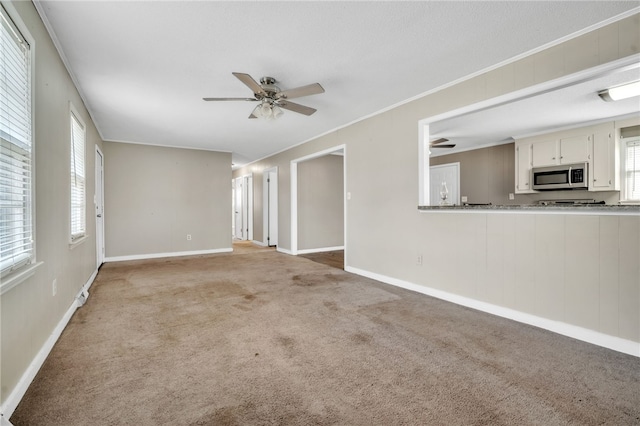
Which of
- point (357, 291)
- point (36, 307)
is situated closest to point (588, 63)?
point (357, 291)

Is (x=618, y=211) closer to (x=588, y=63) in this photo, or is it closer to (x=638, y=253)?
(x=638, y=253)

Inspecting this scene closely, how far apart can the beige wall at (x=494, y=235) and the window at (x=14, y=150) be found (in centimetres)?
348

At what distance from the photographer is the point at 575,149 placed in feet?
15.9

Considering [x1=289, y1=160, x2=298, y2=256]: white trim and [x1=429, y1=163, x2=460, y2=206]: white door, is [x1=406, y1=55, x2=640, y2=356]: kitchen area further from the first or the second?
[x1=289, y1=160, x2=298, y2=256]: white trim

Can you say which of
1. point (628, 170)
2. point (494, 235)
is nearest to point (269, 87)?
point (494, 235)

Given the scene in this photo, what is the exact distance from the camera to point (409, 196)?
147 inches

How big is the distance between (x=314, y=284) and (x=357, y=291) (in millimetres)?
644

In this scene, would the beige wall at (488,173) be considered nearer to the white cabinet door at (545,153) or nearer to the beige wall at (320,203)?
the white cabinet door at (545,153)

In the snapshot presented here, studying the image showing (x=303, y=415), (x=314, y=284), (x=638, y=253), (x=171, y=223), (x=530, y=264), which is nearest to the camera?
(x=303, y=415)

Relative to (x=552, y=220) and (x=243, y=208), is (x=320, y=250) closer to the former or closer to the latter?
(x=243, y=208)

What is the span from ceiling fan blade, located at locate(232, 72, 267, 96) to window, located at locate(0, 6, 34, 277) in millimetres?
1322

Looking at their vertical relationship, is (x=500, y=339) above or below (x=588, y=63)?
below

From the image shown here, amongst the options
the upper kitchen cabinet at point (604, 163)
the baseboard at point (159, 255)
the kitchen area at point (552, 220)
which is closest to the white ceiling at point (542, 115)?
the kitchen area at point (552, 220)

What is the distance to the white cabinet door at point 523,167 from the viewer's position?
17.7 feet
